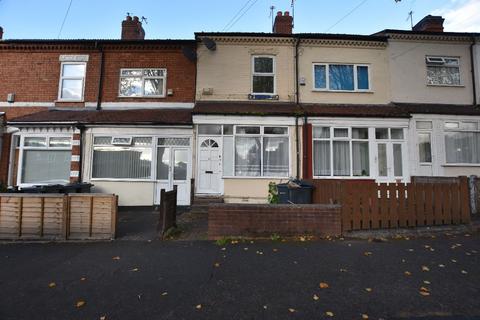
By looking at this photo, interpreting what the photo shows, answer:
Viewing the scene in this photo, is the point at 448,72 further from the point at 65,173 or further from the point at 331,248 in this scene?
the point at 65,173

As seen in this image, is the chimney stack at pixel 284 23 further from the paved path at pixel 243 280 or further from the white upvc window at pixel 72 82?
the paved path at pixel 243 280

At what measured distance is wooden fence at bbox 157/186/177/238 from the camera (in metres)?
6.44

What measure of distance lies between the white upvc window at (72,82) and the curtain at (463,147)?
15752 millimetres

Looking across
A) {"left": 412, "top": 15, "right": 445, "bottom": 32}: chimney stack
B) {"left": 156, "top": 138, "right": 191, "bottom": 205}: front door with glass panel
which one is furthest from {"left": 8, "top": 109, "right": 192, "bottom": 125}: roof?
{"left": 412, "top": 15, "right": 445, "bottom": 32}: chimney stack

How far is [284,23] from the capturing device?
12.5 m

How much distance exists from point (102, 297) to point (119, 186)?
7.62 m

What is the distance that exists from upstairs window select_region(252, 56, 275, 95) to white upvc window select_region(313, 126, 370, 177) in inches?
109

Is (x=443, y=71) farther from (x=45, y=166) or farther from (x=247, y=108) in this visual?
(x=45, y=166)

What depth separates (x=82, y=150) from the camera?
10555 mm

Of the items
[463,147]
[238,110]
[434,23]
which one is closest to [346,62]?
[434,23]

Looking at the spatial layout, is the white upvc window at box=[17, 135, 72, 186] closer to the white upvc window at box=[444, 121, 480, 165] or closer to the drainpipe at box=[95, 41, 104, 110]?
the drainpipe at box=[95, 41, 104, 110]

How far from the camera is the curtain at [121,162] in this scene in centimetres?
1069

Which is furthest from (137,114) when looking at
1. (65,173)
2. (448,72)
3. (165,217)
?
(448,72)

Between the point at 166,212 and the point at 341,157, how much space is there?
23.7 ft
